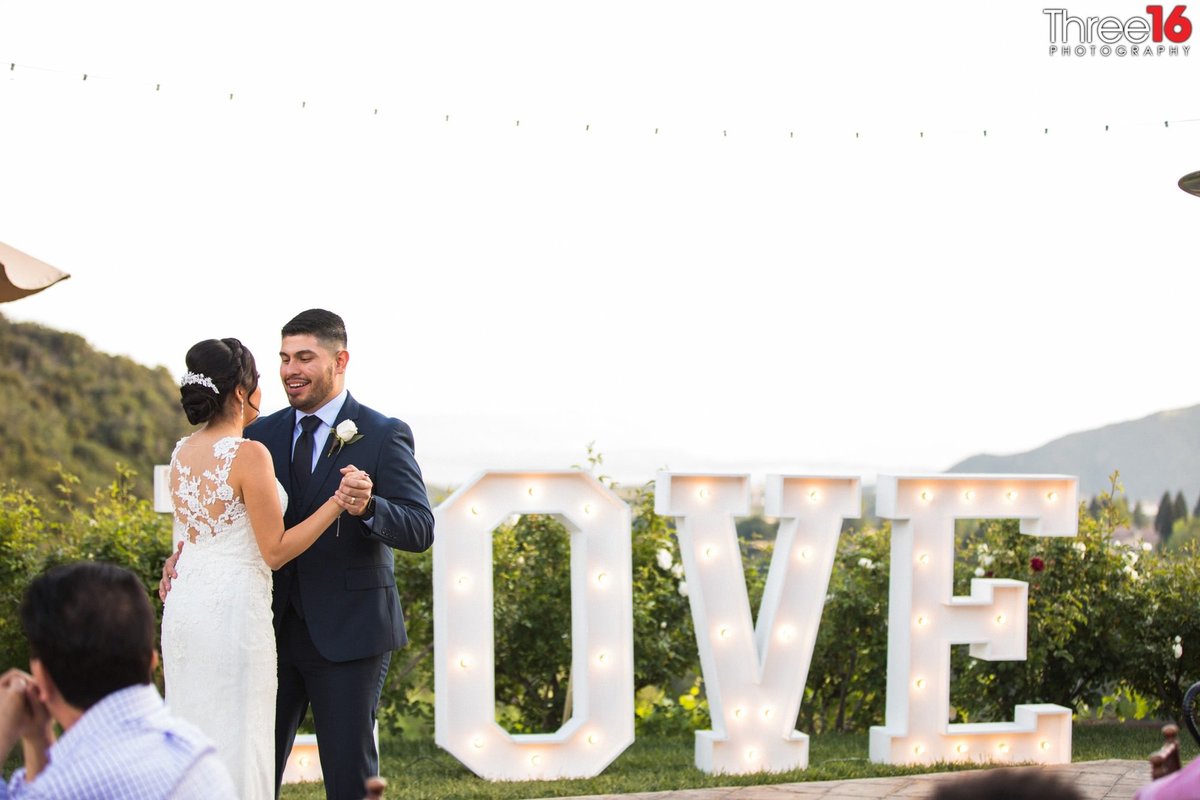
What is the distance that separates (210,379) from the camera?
344 centimetres

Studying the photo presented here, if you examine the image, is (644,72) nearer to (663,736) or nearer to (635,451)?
(635,451)

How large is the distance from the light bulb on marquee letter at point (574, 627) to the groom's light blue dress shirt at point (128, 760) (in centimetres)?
355

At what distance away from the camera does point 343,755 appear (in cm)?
362

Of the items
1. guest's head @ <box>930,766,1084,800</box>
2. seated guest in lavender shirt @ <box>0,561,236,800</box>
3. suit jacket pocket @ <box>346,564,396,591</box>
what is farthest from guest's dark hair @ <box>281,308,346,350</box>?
guest's head @ <box>930,766,1084,800</box>

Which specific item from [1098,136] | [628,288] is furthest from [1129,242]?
[628,288]

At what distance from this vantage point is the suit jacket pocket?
3.70 meters

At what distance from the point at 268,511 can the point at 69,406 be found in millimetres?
11376

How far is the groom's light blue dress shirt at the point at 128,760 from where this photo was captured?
176 cm

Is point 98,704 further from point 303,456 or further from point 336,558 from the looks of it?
point 303,456

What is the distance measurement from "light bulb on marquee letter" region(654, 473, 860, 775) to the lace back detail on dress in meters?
2.54

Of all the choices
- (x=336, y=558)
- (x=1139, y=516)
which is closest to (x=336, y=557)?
(x=336, y=558)

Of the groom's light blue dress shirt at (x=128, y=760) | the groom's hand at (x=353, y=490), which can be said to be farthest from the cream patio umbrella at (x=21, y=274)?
the groom's light blue dress shirt at (x=128, y=760)

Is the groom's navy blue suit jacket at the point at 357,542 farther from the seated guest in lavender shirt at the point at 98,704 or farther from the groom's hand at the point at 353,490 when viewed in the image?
the seated guest in lavender shirt at the point at 98,704
